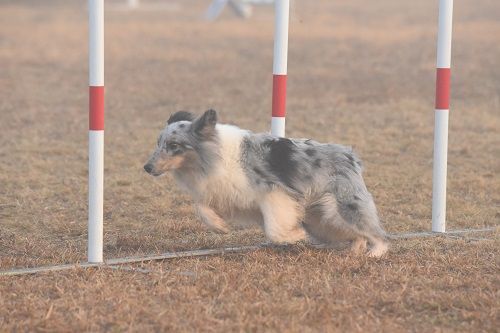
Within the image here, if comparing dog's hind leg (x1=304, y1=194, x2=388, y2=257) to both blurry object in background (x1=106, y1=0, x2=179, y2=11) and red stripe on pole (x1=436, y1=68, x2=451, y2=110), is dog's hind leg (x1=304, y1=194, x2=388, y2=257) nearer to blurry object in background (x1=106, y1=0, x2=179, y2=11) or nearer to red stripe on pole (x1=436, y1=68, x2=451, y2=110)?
red stripe on pole (x1=436, y1=68, x2=451, y2=110)

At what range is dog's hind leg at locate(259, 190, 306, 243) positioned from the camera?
6113 mm

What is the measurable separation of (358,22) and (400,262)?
23.1m

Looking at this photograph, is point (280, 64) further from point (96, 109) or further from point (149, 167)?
point (96, 109)

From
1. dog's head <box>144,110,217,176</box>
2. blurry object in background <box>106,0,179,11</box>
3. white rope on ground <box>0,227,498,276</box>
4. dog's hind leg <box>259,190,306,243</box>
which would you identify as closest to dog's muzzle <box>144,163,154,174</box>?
dog's head <box>144,110,217,176</box>

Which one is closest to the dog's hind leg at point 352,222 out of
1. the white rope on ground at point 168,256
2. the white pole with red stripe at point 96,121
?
the white rope on ground at point 168,256

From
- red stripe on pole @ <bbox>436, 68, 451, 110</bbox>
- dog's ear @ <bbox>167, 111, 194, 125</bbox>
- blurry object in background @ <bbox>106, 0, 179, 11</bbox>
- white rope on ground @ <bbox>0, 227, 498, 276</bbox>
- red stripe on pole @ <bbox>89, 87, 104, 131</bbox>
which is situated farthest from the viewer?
blurry object in background @ <bbox>106, 0, 179, 11</bbox>

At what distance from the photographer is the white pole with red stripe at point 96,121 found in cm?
583

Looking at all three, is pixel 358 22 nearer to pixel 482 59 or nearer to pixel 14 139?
pixel 482 59

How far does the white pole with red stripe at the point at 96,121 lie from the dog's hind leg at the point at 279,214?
1067 mm

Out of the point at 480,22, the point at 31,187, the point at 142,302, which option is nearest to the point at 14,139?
the point at 31,187

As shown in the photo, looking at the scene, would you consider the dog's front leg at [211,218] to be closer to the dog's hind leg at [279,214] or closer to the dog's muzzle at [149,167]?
the dog's hind leg at [279,214]

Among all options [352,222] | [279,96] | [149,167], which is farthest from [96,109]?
[352,222]

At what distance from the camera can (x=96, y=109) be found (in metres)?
5.93

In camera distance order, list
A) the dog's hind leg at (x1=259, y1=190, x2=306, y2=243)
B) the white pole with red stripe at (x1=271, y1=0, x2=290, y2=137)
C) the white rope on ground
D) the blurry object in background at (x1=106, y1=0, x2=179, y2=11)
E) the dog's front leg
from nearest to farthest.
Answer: the white rope on ground → the dog's hind leg at (x1=259, y1=190, x2=306, y2=243) → the dog's front leg → the white pole with red stripe at (x1=271, y1=0, x2=290, y2=137) → the blurry object in background at (x1=106, y1=0, x2=179, y2=11)
